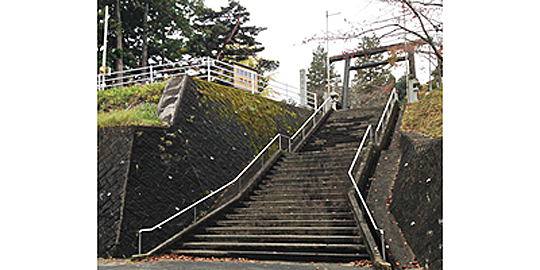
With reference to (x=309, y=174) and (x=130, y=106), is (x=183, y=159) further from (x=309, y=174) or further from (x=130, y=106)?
(x=130, y=106)

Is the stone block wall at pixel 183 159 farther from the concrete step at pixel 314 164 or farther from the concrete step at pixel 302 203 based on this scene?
the concrete step at pixel 302 203

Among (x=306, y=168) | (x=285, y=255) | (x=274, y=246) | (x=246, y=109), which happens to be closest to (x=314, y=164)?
(x=306, y=168)

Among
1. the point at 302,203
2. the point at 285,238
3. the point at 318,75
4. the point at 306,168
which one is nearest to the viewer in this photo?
the point at 285,238

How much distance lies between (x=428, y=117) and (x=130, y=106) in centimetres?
860

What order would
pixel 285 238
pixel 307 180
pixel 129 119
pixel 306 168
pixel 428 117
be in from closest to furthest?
pixel 285 238 → pixel 129 119 → pixel 307 180 → pixel 306 168 → pixel 428 117

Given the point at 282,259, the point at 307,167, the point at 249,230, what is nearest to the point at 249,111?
the point at 307,167

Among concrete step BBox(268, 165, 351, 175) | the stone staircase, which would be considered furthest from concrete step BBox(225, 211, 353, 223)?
concrete step BBox(268, 165, 351, 175)

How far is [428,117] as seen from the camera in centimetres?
1092

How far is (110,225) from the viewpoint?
7766mm

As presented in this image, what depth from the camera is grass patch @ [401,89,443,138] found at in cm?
935

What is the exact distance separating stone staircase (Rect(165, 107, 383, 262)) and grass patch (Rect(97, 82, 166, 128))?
306cm

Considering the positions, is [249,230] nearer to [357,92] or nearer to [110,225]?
[110,225]

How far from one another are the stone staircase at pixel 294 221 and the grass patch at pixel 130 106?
10.1 ft

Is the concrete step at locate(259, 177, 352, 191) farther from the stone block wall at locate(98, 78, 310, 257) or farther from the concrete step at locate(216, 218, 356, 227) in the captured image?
the concrete step at locate(216, 218, 356, 227)
